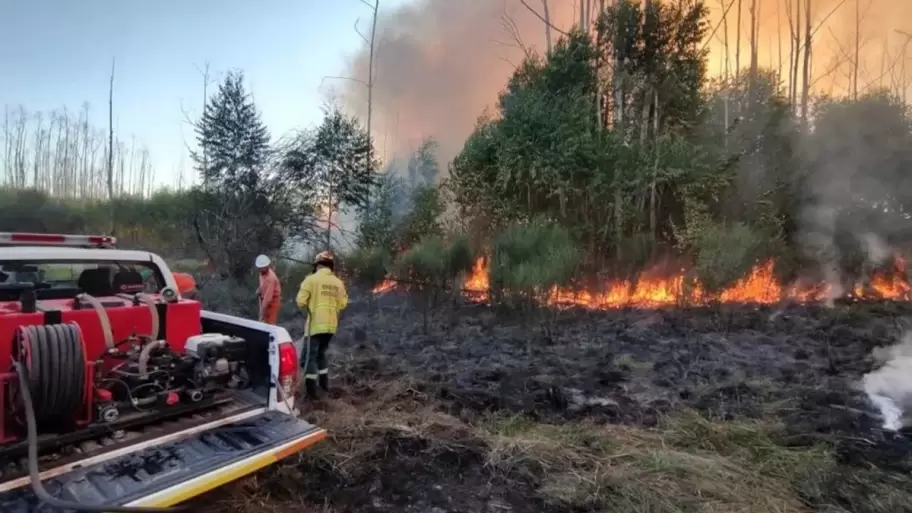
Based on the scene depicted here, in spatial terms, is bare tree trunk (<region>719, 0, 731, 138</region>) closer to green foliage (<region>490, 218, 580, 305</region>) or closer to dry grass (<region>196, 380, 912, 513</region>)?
green foliage (<region>490, 218, 580, 305</region>)

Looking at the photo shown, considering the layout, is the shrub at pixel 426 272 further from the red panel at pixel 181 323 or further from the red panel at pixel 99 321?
the red panel at pixel 99 321

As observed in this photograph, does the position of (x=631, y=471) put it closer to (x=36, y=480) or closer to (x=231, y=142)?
(x=36, y=480)

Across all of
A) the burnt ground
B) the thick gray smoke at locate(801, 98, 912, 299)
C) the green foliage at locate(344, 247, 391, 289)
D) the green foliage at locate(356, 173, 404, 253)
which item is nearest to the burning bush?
the green foliage at locate(344, 247, 391, 289)

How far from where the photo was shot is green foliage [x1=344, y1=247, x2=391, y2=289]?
13.4 meters

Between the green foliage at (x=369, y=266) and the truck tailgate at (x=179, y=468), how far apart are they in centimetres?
1032

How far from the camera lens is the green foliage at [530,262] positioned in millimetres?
10633

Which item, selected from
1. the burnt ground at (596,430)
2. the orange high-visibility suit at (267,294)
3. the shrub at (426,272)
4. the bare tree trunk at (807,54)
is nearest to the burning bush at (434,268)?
the shrub at (426,272)

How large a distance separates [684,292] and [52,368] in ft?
36.3

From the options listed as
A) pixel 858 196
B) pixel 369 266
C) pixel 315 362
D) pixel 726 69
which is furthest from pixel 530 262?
pixel 726 69

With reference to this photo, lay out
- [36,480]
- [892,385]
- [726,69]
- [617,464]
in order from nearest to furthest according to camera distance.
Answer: [36,480] → [617,464] → [892,385] → [726,69]

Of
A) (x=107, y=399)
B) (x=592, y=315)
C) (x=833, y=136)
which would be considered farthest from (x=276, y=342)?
(x=833, y=136)

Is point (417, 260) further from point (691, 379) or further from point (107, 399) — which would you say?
point (107, 399)

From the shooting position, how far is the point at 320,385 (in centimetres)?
584

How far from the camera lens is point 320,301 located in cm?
575
